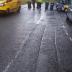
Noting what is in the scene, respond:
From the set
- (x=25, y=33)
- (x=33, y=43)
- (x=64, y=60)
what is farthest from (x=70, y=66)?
(x=25, y=33)

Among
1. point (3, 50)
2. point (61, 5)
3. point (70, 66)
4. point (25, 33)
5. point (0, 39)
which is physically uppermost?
point (70, 66)

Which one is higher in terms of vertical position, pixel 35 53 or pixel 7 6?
pixel 35 53

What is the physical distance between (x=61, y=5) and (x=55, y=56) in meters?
27.1

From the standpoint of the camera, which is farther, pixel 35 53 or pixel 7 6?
pixel 7 6

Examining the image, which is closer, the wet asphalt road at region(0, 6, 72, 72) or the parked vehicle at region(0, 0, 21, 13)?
the wet asphalt road at region(0, 6, 72, 72)

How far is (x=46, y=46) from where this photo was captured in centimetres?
1155

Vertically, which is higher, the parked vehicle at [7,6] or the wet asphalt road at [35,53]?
the wet asphalt road at [35,53]

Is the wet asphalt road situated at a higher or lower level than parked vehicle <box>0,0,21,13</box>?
higher

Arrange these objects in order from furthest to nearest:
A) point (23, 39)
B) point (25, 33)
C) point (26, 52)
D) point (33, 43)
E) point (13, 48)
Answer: point (25, 33) < point (23, 39) < point (33, 43) < point (13, 48) < point (26, 52)

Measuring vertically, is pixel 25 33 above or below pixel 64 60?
below

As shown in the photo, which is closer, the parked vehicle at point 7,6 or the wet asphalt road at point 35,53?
the wet asphalt road at point 35,53

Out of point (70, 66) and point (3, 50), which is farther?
point (3, 50)

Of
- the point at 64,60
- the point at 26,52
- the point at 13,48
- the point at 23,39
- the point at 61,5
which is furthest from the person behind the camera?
the point at 61,5

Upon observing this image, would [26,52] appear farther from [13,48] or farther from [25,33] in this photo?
[25,33]
